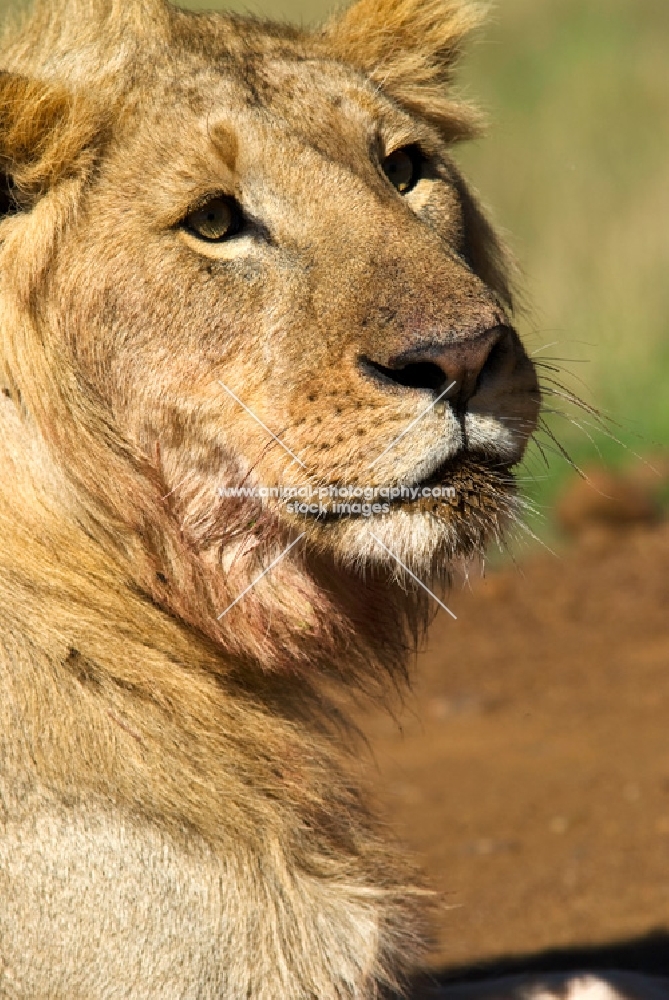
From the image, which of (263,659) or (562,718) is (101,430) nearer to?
(263,659)

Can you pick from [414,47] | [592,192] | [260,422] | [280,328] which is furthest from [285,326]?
[592,192]

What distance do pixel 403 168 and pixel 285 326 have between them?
0.65m

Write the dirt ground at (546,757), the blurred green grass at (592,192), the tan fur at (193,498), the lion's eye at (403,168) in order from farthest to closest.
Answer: the blurred green grass at (592,192) → the dirt ground at (546,757) → the lion's eye at (403,168) → the tan fur at (193,498)

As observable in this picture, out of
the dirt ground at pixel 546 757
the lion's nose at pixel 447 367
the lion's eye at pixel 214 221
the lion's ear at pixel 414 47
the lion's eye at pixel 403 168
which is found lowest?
the dirt ground at pixel 546 757

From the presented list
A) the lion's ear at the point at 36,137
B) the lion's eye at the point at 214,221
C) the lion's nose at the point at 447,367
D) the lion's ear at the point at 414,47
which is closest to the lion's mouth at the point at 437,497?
the lion's nose at the point at 447,367

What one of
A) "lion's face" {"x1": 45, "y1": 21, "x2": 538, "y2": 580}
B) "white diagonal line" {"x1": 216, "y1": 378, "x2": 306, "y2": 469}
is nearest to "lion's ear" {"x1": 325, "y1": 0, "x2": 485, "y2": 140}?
"lion's face" {"x1": 45, "y1": 21, "x2": 538, "y2": 580}

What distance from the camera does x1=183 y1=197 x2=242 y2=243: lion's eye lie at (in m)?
2.62

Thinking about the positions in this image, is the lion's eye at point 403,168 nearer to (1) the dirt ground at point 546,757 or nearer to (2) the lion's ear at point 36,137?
(2) the lion's ear at point 36,137

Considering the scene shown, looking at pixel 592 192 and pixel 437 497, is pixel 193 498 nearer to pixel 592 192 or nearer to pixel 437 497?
pixel 437 497

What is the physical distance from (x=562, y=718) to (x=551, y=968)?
1.98m

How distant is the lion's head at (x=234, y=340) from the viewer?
2.44 m

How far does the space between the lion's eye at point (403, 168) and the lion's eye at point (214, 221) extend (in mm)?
455

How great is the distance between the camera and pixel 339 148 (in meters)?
2.76

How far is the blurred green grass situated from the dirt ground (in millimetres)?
640
